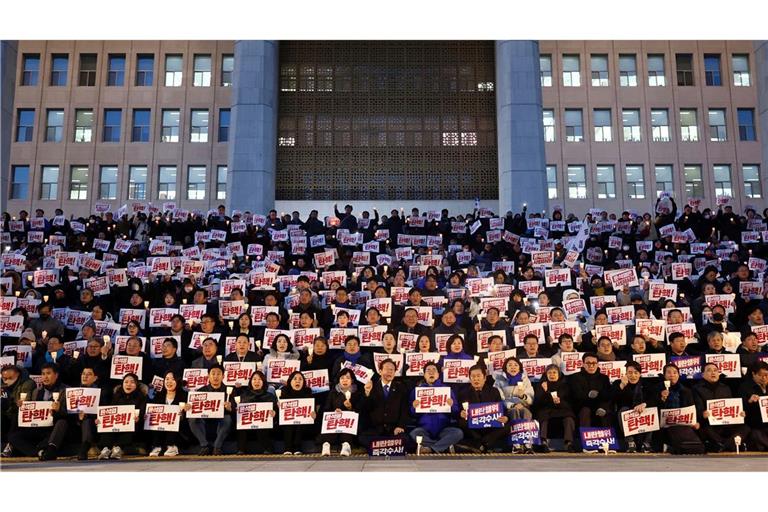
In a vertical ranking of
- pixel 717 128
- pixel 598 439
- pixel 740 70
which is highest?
pixel 740 70

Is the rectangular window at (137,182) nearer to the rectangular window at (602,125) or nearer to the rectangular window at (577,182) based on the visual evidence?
the rectangular window at (577,182)

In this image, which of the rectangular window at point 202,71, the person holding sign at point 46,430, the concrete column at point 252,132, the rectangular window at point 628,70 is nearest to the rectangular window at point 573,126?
the rectangular window at point 628,70

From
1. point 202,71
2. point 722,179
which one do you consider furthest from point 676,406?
point 202,71

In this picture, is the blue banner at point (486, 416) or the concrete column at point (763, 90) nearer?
the blue banner at point (486, 416)

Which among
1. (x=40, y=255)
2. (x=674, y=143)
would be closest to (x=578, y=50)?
(x=674, y=143)

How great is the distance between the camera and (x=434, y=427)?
9.55 meters

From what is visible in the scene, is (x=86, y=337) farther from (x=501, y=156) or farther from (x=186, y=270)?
(x=501, y=156)

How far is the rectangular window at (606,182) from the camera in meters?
34.7

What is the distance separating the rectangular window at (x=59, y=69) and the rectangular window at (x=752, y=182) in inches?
1361

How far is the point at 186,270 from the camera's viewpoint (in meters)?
15.4

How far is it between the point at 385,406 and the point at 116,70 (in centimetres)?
3189

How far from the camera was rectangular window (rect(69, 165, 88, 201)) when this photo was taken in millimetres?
35125

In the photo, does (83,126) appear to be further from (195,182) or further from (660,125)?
(660,125)

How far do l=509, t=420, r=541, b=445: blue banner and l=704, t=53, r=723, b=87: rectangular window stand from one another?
32139 mm
